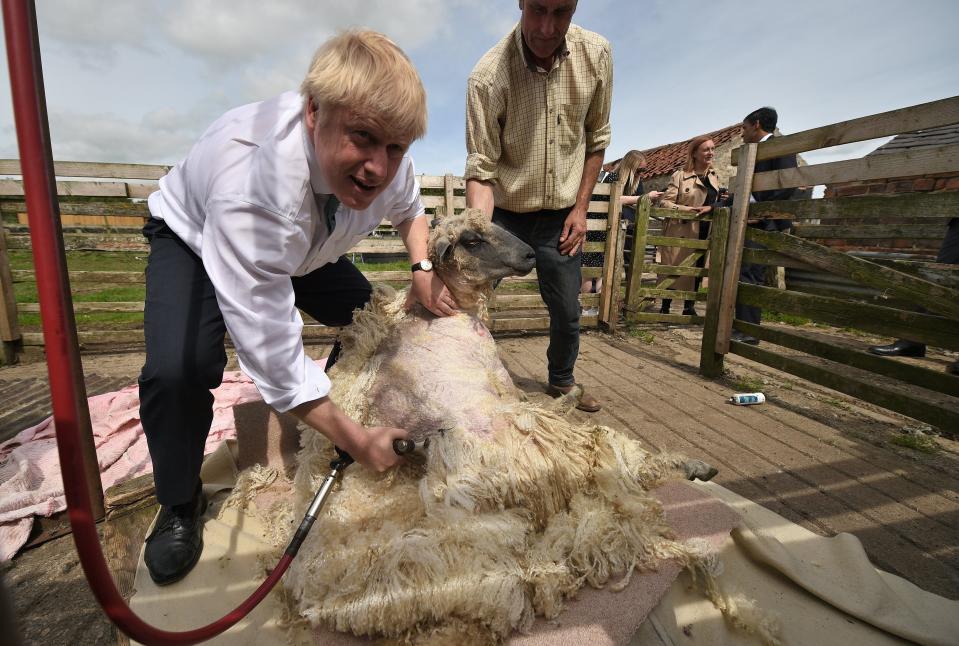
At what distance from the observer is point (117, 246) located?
208 inches

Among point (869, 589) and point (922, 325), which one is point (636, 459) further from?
point (922, 325)

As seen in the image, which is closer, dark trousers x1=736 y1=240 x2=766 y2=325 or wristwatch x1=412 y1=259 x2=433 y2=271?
wristwatch x1=412 y1=259 x2=433 y2=271

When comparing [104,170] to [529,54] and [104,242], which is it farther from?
[529,54]

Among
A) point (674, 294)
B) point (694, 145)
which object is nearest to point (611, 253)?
point (674, 294)

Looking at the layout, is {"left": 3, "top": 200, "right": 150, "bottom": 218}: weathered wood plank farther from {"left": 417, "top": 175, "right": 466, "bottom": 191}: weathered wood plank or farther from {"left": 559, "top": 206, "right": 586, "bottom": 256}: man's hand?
{"left": 559, "top": 206, "right": 586, "bottom": 256}: man's hand

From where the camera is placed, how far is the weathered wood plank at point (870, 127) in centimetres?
253

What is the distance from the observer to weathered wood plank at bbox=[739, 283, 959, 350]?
269 cm

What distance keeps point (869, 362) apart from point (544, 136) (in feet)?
8.66

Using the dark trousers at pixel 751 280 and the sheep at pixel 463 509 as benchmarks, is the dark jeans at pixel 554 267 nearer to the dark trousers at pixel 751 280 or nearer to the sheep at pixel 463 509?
the sheep at pixel 463 509

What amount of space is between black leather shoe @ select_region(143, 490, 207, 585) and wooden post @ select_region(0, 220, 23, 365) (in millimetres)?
4546

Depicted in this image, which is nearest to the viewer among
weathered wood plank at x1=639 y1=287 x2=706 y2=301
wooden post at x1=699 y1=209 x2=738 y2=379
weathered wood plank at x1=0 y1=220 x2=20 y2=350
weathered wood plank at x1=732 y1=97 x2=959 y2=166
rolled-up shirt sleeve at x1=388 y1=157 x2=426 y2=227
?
rolled-up shirt sleeve at x1=388 y1=157 x2=426 y2=227

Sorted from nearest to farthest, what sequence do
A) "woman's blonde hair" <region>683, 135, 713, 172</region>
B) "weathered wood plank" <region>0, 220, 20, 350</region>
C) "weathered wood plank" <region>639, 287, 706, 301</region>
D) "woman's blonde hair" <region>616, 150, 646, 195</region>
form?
"weathered wood plank" <region>0, 220, 20, 350</region>, "woman's blonde hair" <region>683, 135, 713, 172</region>, "woman's blonde hair" <region>616, 150, 646, 195</region>, "weathered wood plank" <region>639, 287, 706, 301</region>

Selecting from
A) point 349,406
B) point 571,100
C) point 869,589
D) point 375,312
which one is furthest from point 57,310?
point 571,100

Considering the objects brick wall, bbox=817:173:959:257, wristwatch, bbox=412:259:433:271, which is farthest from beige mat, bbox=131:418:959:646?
brick wall, bbox=817:173:959:257
